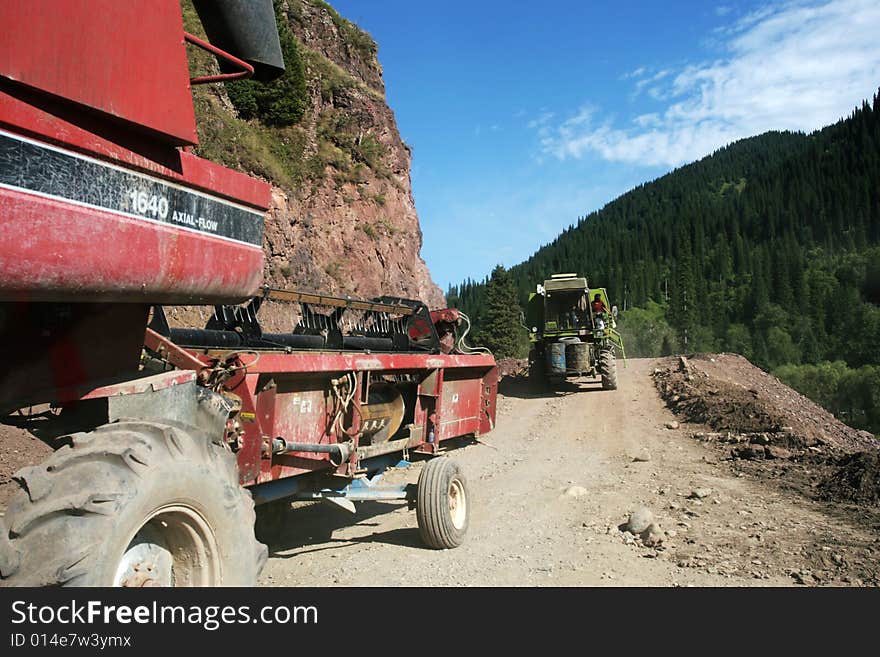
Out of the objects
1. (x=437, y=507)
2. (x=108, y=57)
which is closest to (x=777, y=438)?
(x=437, y=507)

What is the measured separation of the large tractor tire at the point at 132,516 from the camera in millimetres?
2201

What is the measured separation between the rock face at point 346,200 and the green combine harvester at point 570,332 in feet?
30.6

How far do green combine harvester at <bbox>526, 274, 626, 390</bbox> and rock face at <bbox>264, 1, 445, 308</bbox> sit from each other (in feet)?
30.6

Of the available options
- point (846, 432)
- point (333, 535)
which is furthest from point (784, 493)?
point (846, 432)

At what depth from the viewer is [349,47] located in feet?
110

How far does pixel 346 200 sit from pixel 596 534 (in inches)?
923

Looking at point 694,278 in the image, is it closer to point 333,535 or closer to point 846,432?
point 846,432

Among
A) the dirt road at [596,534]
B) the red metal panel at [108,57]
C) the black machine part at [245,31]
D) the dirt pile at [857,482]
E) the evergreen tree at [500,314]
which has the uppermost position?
the evergreen tree at [500,314]

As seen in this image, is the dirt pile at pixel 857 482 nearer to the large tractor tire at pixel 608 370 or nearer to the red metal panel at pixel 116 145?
the red metal panel at pixel 116 145

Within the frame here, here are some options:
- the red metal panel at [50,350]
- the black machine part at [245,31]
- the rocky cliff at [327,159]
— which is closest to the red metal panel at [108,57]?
the black machine part at [245,31]

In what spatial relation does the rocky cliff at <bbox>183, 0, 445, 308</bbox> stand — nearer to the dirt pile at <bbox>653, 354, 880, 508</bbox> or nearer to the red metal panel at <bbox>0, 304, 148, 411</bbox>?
the dirt pile at <bbox>653, 354, 880, 508</bbox>

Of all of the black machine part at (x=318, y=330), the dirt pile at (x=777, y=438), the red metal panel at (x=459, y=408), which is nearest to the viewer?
the black machine part at (x=318, y=330)

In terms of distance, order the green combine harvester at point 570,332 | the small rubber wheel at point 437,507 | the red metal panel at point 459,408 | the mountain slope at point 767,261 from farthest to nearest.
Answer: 1. the mountain slope at point 767,261
2. the green combine harvester at point 570,332
3. the red metal panel at point 459,408
4. the small rubber wheel at point 437,507

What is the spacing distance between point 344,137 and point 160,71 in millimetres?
27614
